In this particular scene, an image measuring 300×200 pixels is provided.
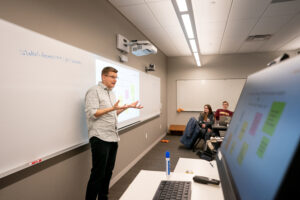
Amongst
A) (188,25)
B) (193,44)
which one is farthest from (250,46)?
(188,25)

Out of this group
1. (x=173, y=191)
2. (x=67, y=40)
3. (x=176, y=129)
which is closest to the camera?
(x=173, y=191)

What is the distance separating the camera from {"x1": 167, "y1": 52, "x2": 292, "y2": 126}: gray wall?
5.82 metres

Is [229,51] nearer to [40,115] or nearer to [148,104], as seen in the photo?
[148,104]

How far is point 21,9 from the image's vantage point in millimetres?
1425

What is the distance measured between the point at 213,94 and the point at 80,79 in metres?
5.01

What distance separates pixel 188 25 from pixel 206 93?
3881 mm

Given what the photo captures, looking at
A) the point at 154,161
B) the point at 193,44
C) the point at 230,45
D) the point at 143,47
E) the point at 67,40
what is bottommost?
the point at 154,161

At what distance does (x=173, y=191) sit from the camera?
3.03 feet

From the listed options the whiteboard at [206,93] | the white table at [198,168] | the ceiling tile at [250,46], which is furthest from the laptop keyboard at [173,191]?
the whiteboard at [206,93]

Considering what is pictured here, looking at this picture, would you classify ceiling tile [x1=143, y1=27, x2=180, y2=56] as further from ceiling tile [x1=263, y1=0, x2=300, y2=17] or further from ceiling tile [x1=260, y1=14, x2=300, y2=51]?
ceiling tile [x1=260, y1=14, x2=300, y2=51]

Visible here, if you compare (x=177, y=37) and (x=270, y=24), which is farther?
(x=177, y=37)

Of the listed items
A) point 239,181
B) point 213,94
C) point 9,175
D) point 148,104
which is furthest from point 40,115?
point 213,94

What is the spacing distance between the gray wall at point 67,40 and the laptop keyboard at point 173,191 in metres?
1.11

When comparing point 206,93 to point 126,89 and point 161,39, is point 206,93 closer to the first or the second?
point 161,39
